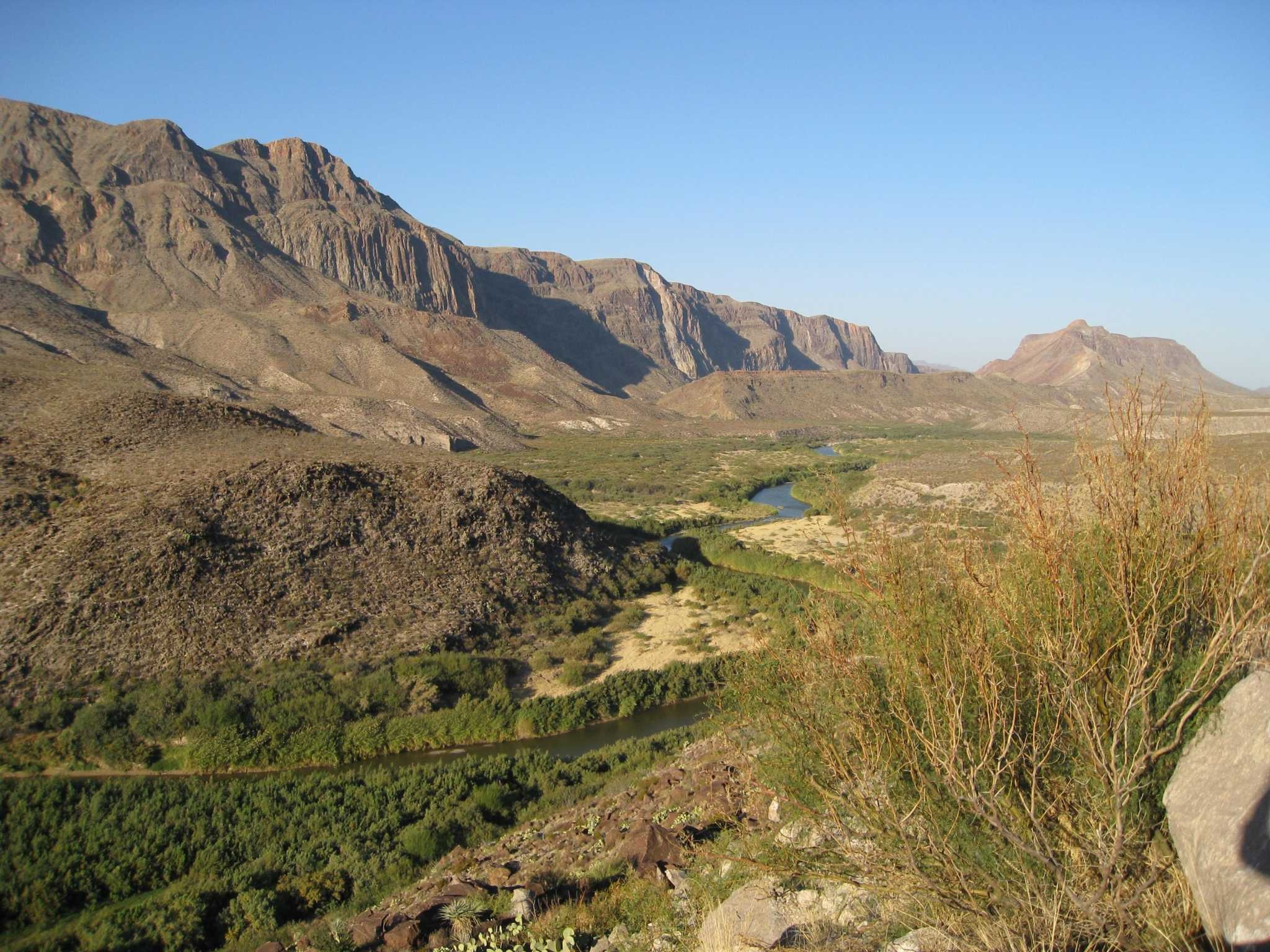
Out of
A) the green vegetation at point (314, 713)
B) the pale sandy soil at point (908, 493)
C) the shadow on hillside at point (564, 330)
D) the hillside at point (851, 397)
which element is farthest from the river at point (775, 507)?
the shadow on hillside at point (564, 330)

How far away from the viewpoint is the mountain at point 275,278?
9006 cm

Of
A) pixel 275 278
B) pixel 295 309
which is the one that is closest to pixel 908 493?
pixel 295 309

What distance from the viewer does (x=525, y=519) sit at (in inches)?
1172

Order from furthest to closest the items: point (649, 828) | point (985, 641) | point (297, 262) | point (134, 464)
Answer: point (297, 262) → point (134, 464) → point (649, 828) → point (985, 641)

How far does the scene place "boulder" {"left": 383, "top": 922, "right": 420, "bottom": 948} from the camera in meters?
8.62

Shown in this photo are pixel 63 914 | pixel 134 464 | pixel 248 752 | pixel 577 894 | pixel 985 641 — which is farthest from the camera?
pixel 134 464

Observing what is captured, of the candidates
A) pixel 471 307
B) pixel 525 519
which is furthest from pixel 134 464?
pixel 471 307

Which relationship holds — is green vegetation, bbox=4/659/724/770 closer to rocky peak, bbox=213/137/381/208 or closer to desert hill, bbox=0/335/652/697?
desert hill, bbox=0/335/652/697

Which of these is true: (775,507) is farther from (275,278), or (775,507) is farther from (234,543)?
(275,278)

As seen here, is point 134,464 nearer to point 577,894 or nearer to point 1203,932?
point 577,894

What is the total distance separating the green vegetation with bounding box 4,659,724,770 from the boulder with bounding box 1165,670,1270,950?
48.3 feet

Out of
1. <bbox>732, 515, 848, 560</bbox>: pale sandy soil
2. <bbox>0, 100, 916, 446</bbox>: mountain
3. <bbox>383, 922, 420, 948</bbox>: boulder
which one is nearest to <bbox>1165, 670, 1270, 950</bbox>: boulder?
<bbox>383, 922, 420, 948</bbox>: boulder

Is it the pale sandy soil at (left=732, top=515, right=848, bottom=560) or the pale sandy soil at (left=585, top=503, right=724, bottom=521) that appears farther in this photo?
the pale sandy soil at (left=585, top=503, right=724, bottom=521)

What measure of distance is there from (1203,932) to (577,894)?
675cm
